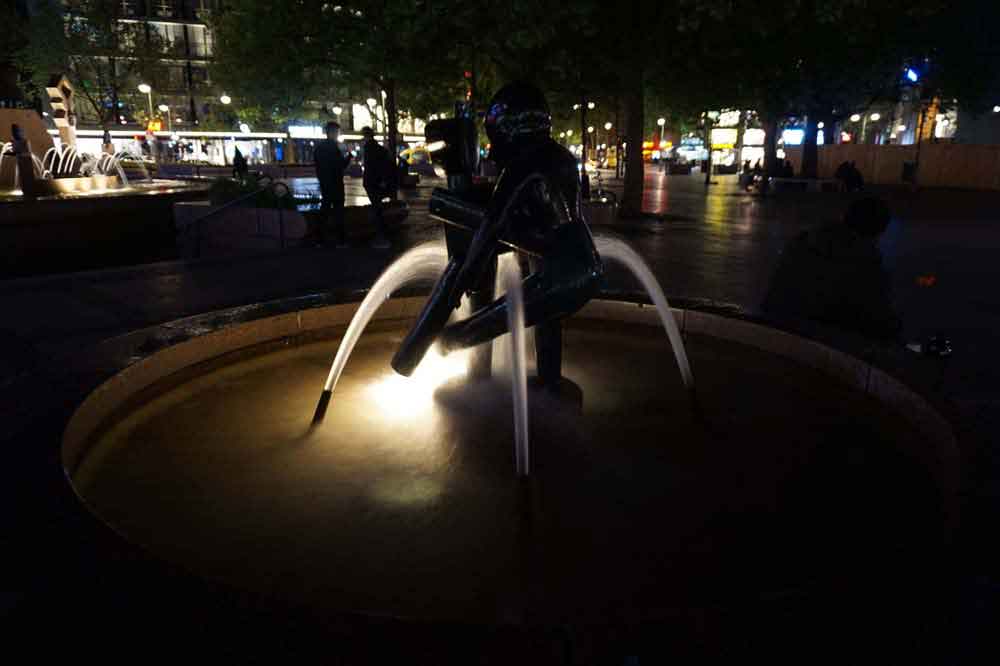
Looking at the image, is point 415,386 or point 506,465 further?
point 415,386

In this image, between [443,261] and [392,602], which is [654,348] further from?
[392,602]

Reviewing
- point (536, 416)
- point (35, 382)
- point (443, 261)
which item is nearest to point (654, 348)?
point (536, 416)

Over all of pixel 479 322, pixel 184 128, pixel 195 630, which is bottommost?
pixel 195 630

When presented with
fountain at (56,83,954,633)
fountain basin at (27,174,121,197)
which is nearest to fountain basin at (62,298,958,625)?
fountain at (56,83,954,633)

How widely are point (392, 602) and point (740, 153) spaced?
72.4 meters

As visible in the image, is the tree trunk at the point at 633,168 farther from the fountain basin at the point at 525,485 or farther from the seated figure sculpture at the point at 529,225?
the seated figure sculpture at the point at 529,225

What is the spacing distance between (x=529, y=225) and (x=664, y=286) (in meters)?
5.14

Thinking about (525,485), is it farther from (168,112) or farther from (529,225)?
(168,112)

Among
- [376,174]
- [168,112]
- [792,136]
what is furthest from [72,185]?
[168,112]

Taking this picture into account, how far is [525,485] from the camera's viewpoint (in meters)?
3.60

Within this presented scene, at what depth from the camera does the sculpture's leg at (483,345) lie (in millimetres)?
5125

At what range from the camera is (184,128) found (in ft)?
218

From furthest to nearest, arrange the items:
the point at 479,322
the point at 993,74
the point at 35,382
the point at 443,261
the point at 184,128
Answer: the point at 184,128
the point at 993,74
the point at 443,261
the point at 479,322
the point at 35,382

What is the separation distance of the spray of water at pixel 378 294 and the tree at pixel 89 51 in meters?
49.3
